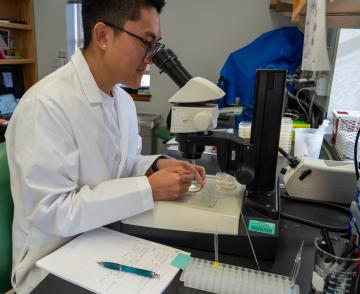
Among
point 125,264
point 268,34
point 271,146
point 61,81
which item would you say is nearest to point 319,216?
point 271,146

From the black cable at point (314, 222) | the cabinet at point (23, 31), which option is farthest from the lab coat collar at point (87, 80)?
the cabinet at point (23, 31)

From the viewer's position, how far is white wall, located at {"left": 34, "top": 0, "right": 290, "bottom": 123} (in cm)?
308

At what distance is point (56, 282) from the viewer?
634mm

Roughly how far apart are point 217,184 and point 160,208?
23cm

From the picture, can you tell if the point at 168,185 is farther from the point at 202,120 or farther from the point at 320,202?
the point at 320,202

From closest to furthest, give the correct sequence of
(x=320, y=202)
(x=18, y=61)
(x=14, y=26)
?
(x=320, y=202) → (x=14, y=26) → (x=18, y=61)

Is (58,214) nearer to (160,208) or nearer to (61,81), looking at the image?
(160,208)

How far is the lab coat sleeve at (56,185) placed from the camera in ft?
2.43

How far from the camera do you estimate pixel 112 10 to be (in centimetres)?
91

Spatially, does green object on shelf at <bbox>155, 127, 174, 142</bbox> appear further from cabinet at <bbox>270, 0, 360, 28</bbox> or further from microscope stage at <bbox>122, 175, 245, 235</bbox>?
microscope stage at <bbox>122, 175, 245, 235</bbox>

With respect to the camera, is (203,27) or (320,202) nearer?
(320,202)

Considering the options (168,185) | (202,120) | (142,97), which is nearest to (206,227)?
(168,185)

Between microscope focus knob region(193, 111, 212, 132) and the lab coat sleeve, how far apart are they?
20 cm

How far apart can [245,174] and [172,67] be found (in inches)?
13.5
